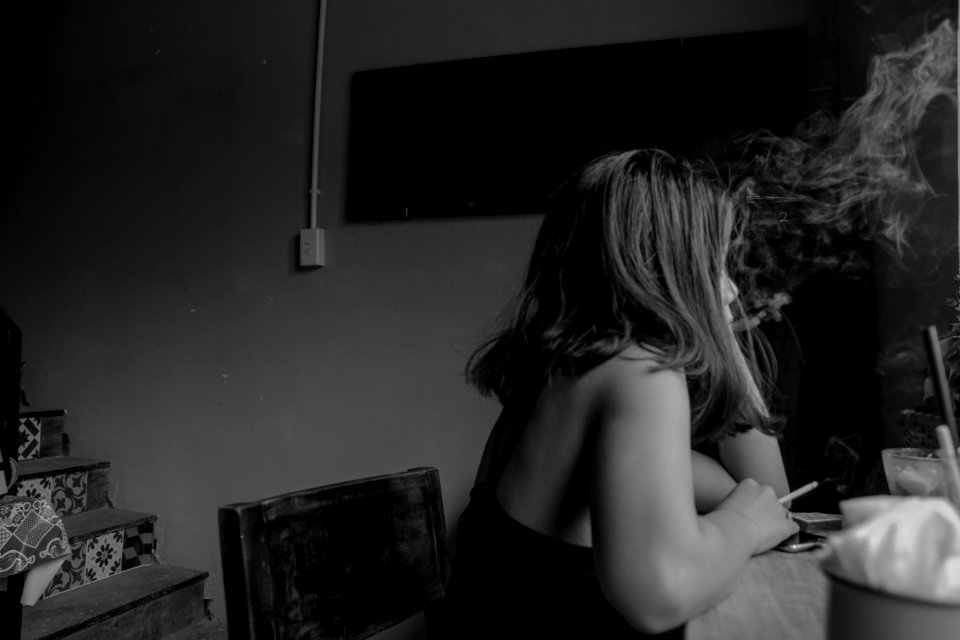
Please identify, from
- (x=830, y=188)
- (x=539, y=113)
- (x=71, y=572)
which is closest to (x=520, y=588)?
(x=830, y=188)

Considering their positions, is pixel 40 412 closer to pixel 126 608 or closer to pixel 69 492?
pixel 69 492

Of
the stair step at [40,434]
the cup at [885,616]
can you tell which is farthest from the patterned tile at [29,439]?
the cup at [885,616]

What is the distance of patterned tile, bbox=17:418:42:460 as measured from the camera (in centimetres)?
291

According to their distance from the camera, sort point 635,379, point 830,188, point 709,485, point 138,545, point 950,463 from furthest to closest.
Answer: point 138,545 < point 830,188 < point 709,485 < point 635,379 < point 950,463

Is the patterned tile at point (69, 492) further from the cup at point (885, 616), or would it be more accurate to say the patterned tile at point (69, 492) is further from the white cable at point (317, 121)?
the cup at point (885, 616)

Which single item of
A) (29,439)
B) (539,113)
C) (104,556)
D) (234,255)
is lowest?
(104,556)

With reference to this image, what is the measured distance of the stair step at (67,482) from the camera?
8.70 ft

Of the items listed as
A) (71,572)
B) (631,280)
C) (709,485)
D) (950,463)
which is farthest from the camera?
(71,572)

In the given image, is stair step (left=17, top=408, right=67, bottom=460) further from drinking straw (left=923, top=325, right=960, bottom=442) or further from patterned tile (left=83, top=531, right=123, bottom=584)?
drinking straw (left=923, top=325, right=960, bottom=442)

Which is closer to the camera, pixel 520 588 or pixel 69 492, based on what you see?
pixel 520 588

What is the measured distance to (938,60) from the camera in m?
1.62

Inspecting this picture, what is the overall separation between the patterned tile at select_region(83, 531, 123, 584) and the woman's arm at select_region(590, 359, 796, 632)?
8.13 ft

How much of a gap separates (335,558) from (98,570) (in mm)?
2164

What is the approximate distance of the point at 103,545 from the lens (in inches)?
105
